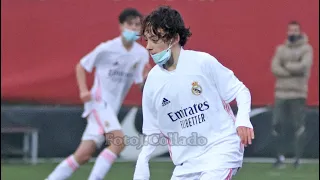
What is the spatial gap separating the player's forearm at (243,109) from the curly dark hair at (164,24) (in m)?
0.60

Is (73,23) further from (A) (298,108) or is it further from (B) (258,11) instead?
(A) (298,108)

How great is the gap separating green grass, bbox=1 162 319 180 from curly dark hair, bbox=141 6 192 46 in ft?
16.5

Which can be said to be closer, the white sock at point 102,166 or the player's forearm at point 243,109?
the player's forearm at point 243,109

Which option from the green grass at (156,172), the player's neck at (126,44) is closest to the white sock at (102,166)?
Answer: the player's neck at (126,44)

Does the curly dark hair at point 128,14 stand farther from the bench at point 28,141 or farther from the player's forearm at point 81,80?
the bench at point 28,141

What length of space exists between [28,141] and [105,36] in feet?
6.32

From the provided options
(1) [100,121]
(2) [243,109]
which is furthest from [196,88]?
(1) [100,121]

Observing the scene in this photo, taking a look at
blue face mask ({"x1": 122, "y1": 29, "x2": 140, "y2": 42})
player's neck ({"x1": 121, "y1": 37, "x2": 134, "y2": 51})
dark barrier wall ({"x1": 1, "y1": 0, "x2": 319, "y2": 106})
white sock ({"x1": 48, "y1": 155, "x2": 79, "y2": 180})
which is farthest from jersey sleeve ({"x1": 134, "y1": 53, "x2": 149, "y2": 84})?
dark barrier wall ({"x1": 1, "y1": 0, "x2": 319, "y2": 106})

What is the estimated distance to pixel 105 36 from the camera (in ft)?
40.8

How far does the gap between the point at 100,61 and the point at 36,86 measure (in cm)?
340

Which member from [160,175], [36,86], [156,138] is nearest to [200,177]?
[156,138]

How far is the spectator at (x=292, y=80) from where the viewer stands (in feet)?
38.7

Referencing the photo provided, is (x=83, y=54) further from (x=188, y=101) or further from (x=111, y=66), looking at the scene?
(x=188, y=101)

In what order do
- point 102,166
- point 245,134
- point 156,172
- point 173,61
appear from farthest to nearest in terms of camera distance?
point 156,172 < point 102,166 < point 173,61 < point 245,134
